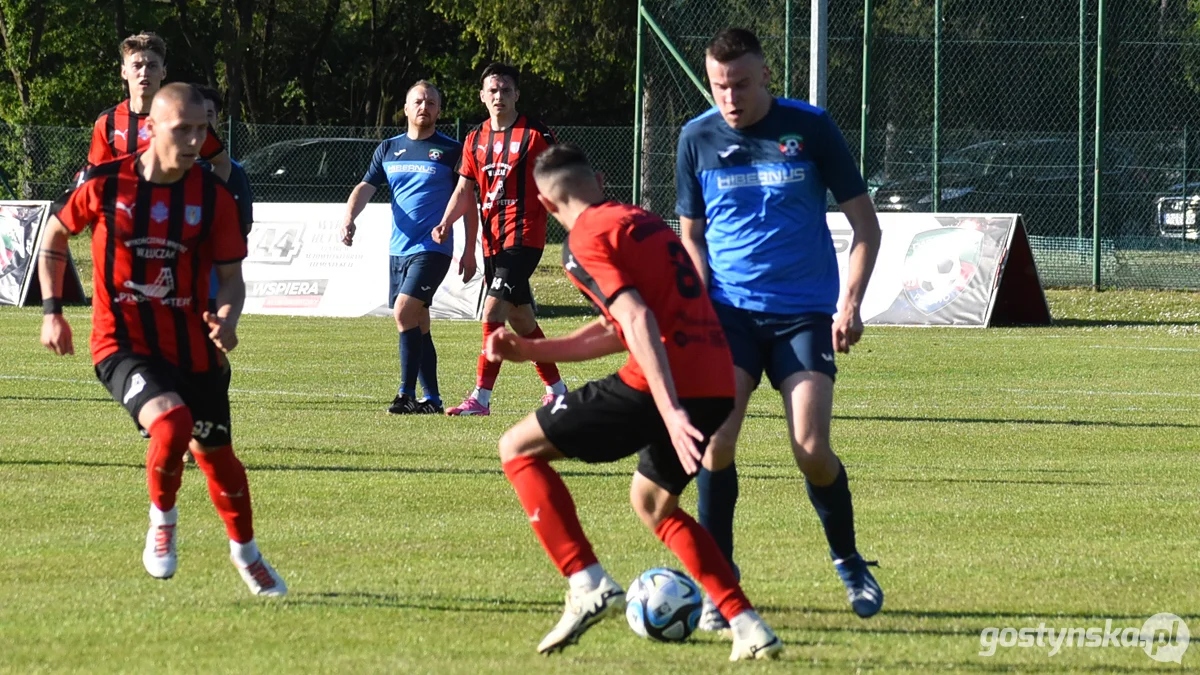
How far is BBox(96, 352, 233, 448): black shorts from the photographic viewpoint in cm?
581

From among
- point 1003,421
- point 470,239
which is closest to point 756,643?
point 1003,421

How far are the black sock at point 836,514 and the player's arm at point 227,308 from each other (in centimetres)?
207

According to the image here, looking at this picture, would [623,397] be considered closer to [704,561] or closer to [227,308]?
[704,561]

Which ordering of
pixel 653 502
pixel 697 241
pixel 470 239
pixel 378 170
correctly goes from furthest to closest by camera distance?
pixel 378 170 < pixel 470 239 < pixel 697 241 < pixel 653 502

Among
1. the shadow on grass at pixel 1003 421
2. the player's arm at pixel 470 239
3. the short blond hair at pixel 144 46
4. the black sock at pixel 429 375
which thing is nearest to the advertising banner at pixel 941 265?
the shadow on grass at pixel 1003 421

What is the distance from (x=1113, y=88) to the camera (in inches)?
923

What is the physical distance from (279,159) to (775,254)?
2496cm

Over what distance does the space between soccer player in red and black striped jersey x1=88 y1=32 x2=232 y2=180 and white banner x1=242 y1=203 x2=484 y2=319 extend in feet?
38.2

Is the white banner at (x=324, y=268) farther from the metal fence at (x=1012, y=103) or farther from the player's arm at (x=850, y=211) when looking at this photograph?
the player's arm at (x=850, y=211)

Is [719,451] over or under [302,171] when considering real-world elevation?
over

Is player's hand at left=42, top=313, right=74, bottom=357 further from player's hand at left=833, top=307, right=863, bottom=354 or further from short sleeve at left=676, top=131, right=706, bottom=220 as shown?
player's hand at left=833, top=307, right=863, bottom=354

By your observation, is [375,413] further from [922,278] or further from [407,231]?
[922,278]

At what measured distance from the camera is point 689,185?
627 centimetres

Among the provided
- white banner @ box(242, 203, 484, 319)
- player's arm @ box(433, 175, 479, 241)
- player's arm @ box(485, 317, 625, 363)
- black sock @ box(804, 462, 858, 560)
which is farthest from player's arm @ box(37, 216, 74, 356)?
white banner @ box(242, 203, 484, 319)
